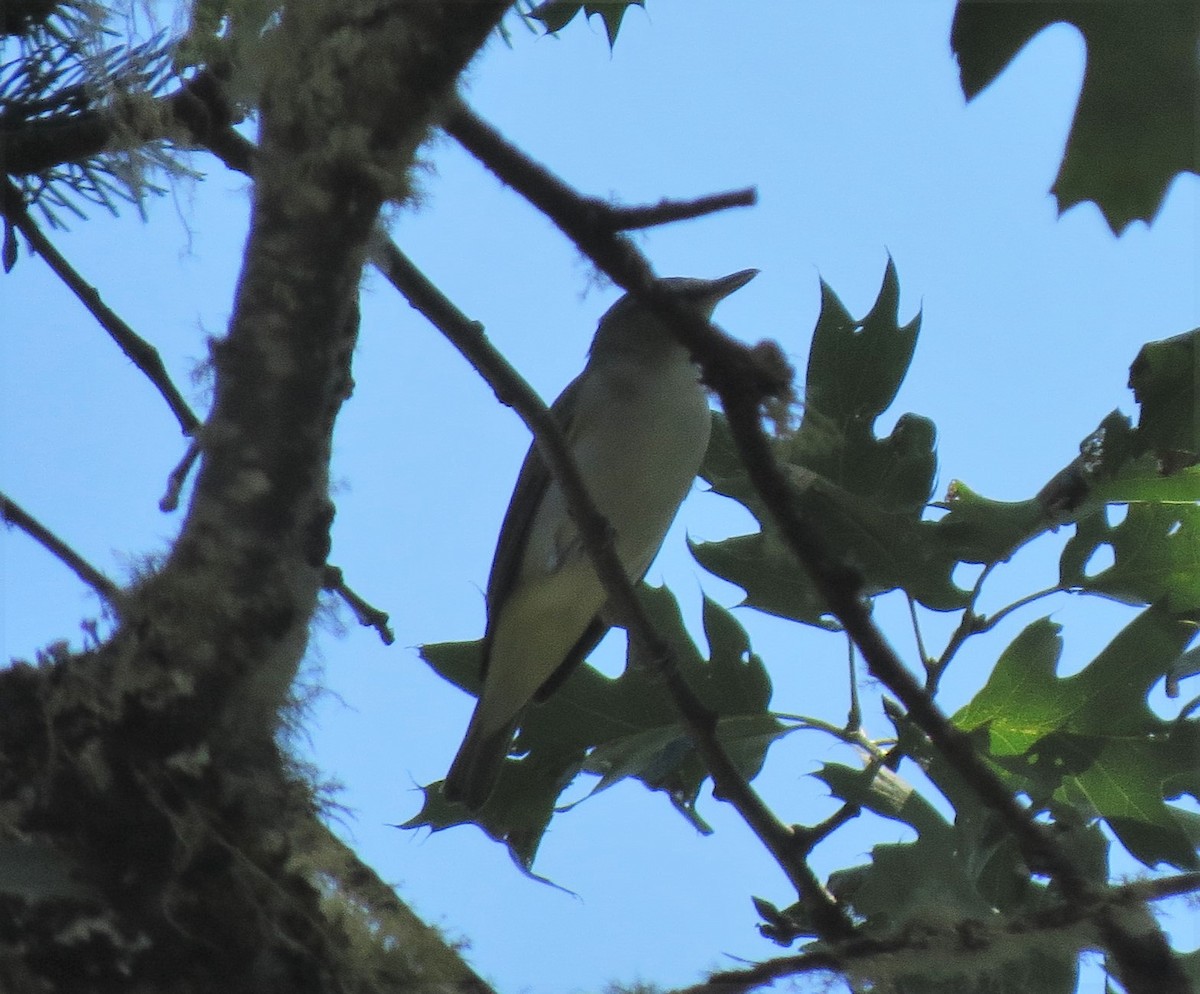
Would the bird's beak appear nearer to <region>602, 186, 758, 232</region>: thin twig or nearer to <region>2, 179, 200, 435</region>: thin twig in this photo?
<region>2, 179, 200, 435</region>: thin twig

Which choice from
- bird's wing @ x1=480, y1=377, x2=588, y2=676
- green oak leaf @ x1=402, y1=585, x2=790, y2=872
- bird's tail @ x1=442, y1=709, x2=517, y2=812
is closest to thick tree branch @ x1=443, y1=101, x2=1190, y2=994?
green oak leaf @ x1=402, y1=585, x2=790, y2=872

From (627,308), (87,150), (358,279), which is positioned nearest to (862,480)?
(358,279)

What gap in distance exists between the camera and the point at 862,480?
2.73m

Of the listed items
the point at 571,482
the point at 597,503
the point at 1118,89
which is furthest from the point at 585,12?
the point at 597,503

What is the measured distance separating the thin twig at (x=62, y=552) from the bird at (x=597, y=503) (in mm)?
2072

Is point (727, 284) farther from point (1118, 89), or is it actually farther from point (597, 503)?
point (1118, 89)

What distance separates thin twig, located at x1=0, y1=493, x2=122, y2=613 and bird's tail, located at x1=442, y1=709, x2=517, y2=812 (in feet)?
6.40

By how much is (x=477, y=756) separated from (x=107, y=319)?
2.34m

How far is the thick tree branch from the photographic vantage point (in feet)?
5.55

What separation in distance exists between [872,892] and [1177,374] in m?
1.22

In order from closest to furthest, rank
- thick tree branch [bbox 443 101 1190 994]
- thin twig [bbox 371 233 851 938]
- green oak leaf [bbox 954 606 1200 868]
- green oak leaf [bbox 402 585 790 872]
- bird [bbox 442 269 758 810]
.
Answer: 1. thick tree branch [bbox 443 101 1190 994]
2. thin twig [bbox 371 233 851 938]
3. green oak leaf [bbox 954 606 1200 868]
4. green oak leaf [bbox 402 585 790 872]
5. bird [bbox 442 269 758 810]

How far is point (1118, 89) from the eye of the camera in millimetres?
1440

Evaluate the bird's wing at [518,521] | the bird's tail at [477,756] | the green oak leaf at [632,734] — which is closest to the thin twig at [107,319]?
the green oak leaf at [632,734]

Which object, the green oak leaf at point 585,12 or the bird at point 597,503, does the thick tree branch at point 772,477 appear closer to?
the green oak leaf at point 585,12
